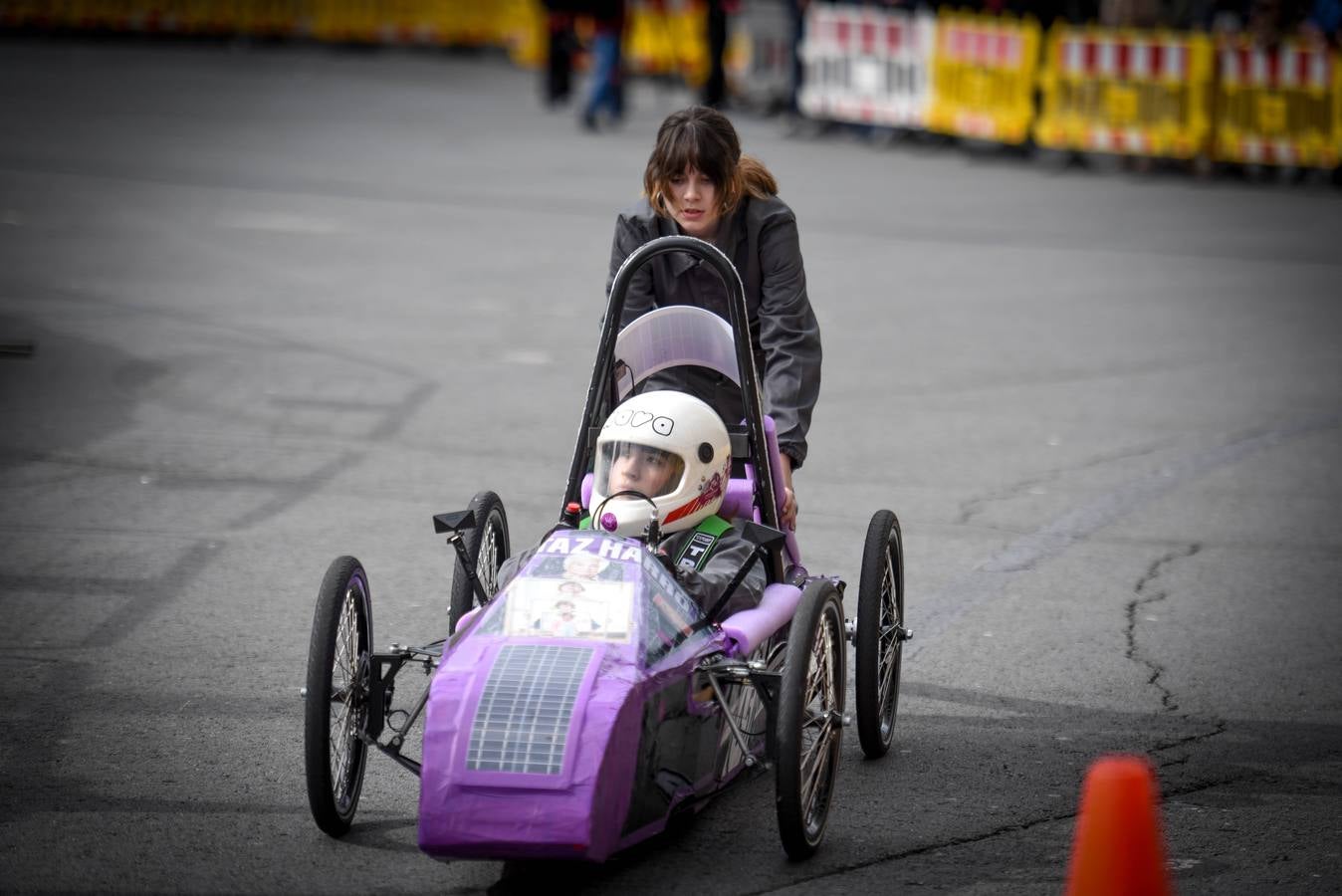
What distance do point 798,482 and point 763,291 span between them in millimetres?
2849

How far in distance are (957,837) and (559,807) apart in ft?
3.81

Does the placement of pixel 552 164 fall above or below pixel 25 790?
below

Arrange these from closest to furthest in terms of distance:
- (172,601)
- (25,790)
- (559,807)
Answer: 1. (559,807)
2. (25,790)
3. (172,601)

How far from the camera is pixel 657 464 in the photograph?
482 centimetres

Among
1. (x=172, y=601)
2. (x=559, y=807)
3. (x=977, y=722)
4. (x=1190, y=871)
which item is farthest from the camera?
(x=172, y=601)

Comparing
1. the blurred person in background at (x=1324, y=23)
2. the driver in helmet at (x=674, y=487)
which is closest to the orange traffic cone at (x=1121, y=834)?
the driver in helmet at (x=674, y=487)

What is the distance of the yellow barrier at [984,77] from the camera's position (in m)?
19.2

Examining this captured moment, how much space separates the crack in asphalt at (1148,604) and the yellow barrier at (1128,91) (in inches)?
451

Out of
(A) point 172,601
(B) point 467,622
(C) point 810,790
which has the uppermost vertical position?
(B) point 467,622

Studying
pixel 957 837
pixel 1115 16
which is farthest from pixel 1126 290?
pixel 957 837

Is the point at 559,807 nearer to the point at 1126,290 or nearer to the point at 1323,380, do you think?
the point at 1323,380

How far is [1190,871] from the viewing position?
4.50 metres

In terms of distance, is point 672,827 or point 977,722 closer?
point 672,827

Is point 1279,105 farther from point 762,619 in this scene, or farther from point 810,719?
point 810,719
